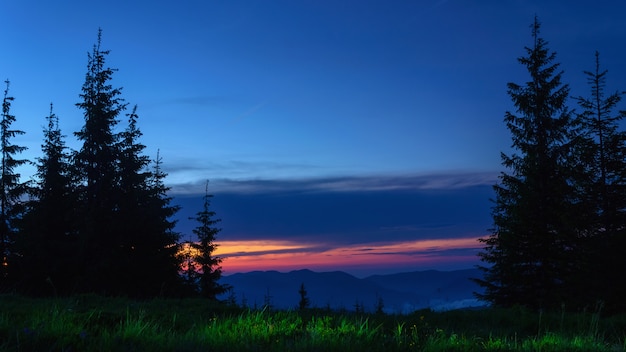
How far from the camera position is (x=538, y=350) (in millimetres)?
6555

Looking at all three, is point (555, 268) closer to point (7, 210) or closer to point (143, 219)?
point (143, 219)

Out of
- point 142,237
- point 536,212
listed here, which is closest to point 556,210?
point 536,212

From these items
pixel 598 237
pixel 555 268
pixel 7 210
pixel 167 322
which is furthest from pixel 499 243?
pixel 7 210

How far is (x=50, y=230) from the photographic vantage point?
34.2 meters

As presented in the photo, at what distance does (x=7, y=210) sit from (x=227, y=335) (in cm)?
3695

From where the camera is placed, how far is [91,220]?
3084 cm

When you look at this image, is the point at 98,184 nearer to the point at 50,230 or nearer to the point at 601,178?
the point at 50,230

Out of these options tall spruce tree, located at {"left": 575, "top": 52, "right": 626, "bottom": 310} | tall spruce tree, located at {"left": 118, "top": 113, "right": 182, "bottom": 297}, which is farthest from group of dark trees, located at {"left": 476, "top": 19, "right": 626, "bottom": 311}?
tall spruce tree, located at {"left": 118, "top": 113, "right": 182, "bottom": 297}

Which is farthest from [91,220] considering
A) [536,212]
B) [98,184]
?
[536,212]

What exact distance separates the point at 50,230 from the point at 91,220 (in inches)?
221

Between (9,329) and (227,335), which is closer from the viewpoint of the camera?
(9,329)

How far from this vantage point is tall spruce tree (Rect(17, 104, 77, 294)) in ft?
103

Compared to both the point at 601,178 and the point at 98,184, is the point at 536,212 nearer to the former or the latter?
the point at 601,178

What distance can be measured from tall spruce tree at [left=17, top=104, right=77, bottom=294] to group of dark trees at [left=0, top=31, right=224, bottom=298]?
0.21 feet
